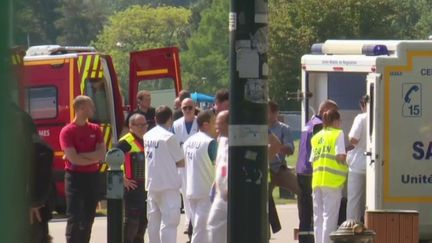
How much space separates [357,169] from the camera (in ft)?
43.2

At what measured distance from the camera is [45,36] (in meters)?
3.71

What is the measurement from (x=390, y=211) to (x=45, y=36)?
29.1 ft

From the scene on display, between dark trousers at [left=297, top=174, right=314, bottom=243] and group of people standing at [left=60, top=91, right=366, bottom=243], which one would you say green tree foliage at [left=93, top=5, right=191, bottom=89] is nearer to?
dark trousers at [left=297, top=174, right=314, bottom=243]

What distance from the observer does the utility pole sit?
748cm

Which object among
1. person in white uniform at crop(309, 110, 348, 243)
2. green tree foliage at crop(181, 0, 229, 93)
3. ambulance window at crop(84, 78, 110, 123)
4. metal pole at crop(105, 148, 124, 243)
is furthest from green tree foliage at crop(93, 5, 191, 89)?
metal pole at crop(105, 148, 124, 243)

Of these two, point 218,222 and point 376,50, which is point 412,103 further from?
point 218,222

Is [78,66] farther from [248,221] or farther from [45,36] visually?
[45,36]

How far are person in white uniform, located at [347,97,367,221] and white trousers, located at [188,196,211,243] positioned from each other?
2.44m

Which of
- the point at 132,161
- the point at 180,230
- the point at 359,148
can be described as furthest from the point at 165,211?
the point at 180,230

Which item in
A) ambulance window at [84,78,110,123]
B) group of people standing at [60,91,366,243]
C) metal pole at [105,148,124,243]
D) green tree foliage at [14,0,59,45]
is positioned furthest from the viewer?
ambulance window at [84,78,110,123]

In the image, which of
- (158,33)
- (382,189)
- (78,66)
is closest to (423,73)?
(382,189)

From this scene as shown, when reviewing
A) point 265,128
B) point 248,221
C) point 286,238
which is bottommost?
point 286,238

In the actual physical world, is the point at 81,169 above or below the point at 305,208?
above

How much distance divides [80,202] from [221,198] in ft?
8.97
